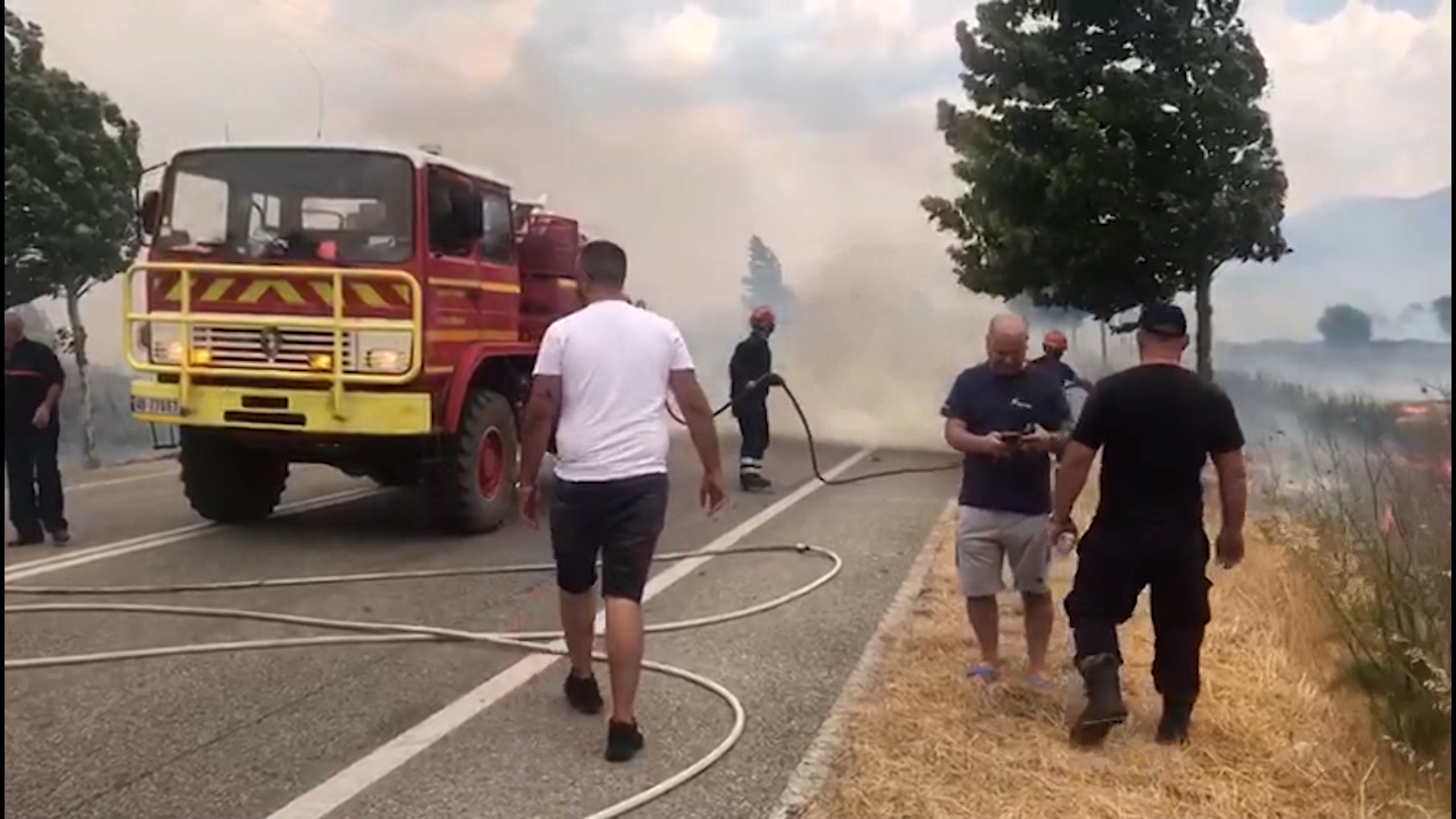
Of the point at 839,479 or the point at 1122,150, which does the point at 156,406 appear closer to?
the point at 1122,150

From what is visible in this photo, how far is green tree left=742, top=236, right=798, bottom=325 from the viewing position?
37.9 ft

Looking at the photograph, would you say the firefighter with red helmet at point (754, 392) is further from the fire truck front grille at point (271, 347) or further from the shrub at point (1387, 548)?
the shrub at point (1387, 548)

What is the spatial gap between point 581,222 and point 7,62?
5818 mm

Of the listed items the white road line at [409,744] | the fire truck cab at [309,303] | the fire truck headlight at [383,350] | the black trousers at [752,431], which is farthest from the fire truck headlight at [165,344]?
the black trousers at [752,431]

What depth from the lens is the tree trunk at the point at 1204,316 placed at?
801 centimetres

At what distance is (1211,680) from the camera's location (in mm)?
4703

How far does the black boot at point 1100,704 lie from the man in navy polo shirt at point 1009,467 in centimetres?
55

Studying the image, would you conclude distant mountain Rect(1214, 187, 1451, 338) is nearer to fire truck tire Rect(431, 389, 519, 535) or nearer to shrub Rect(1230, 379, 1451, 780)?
shrub Rect(1230, 379, 1451, 780)

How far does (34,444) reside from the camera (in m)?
6.48

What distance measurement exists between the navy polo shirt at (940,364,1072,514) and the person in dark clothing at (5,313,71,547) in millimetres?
3357

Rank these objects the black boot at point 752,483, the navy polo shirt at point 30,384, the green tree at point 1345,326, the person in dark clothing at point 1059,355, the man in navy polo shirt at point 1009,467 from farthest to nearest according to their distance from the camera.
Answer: the black boot at point 752,483 < the person in dark clothing at point 1059,355 < the green tree at point 1345,326 < the navy polo shirt at point 30,384 < the man in navy polo shirt at point 1009,467

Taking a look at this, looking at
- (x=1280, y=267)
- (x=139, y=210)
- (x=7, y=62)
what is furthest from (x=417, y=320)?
(x=1280, y=267)

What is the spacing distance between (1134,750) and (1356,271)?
3534 millimetres

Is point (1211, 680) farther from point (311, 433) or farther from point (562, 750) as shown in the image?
point (311, 433)
